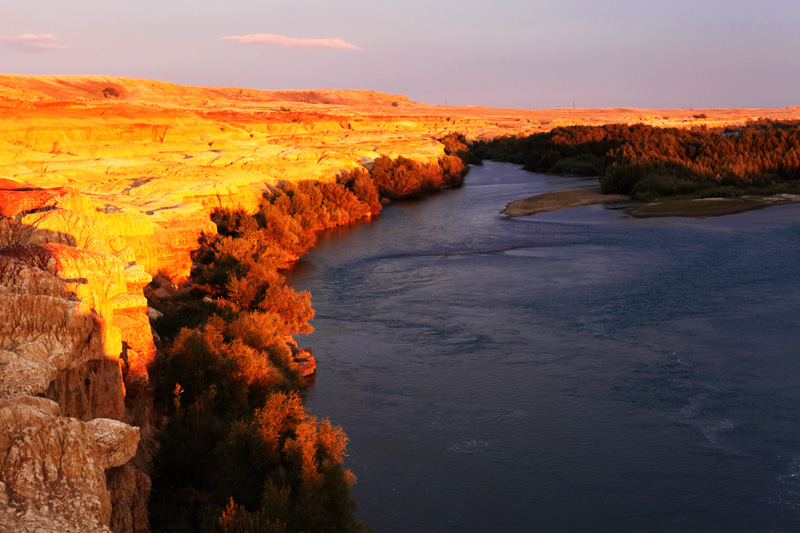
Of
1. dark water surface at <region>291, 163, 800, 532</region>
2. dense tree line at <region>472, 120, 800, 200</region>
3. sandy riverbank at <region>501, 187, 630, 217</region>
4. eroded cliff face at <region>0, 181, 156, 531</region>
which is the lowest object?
dark water surface at <region>291, 163, 800, 532</region>

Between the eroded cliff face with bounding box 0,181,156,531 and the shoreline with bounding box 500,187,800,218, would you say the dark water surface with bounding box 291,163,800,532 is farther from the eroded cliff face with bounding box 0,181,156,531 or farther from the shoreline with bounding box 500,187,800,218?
the shoreline with bounding box 500,187,800,218

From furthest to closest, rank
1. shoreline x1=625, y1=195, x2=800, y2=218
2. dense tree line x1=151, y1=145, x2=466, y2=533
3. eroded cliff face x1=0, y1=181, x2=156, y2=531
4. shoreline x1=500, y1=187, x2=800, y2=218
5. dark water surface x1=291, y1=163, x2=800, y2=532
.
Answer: shoreline x1=500, y1=187, x2=800, y2=218, shoreline x1=625, y1=195, x2=800, y2=218, dark water surface x1=291, y1=163, x2=800, y2=532, dense tree line x1=151, y1=145, x2=466, y2=533, eroded cliff face x1=0, y1=181, x2=156, y2=531

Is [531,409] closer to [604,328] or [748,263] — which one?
[604,328]

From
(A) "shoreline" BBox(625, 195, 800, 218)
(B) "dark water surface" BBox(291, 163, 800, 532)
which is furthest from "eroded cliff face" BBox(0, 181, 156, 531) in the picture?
(A) "shoreline" BBox(625, 195, 800, 218)

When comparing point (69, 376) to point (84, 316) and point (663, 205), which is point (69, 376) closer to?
point (84, 316)

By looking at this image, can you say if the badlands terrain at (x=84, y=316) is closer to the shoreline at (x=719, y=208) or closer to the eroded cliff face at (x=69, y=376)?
the eroded cliff face at (x=69, y=376)

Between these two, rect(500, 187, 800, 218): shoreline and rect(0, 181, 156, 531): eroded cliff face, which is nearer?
rect(0, 181, 156, 531): eroded cliff face

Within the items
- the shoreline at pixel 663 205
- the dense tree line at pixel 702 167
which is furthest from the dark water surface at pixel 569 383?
the dense tree line at pixel 702 167
